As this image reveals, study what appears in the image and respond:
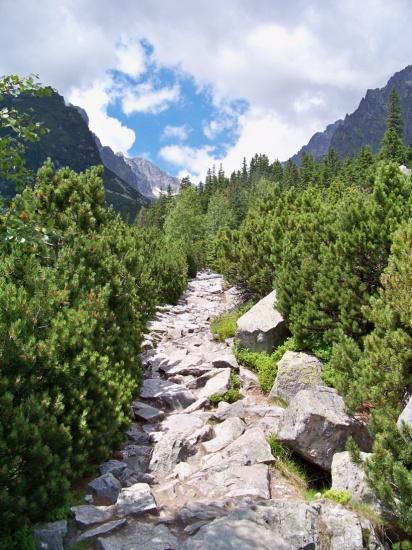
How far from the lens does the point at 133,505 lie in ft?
21.1

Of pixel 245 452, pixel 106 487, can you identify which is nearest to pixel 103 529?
pixel 106 487

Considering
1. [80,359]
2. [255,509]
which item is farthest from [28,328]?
[255,509]

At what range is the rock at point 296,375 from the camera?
10828 millimetres

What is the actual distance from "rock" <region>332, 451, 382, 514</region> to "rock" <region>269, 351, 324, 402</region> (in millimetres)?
3277

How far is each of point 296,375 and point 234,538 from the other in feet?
19.7

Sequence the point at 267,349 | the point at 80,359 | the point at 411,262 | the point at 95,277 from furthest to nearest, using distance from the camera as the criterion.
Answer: the point at 267,349, the point at 95,277, the point at 411,262, the point at 80,359

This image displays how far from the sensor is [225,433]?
9.45 metres

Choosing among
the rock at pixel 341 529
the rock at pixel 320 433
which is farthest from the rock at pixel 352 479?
the rock at pixel 320 433

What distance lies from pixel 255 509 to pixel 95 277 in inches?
222

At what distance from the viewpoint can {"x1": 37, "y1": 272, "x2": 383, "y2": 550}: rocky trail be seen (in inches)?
224

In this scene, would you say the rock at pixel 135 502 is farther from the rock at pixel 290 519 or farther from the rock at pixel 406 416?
the rock at pixel 406 416

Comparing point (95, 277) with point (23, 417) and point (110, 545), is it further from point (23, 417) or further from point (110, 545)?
point (110, 545)

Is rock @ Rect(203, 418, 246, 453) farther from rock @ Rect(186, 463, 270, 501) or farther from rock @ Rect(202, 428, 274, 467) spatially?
rock @ Rect(186, 463, 270, 501)

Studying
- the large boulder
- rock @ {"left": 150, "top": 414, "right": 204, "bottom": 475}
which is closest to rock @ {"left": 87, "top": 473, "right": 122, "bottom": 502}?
rock @ {"left": 150, "top": 414, "right": 204, "bottom": 475}
